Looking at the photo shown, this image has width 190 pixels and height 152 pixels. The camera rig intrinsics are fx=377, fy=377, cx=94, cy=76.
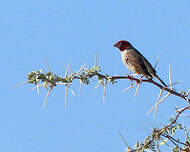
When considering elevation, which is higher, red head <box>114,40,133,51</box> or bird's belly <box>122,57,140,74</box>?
red head <box>114,40,133,51</box>

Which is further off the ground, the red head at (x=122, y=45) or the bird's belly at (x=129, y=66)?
the red head at (x=122, y=45)

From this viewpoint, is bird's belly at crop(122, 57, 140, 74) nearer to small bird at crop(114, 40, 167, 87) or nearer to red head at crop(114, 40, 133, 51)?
small bird at crop(114, 40, 167, 87)

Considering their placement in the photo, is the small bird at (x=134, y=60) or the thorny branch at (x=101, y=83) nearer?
the thorny branch at (x=101, y=83)

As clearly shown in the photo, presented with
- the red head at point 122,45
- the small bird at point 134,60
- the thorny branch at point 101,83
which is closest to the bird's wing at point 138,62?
the small bird at point 134,60

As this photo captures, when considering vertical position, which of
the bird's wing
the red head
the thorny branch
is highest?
the red head

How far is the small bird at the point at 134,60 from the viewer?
832 centimetres

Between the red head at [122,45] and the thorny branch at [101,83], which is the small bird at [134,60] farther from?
the thorny branch at [101,83]

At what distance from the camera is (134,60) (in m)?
8.81

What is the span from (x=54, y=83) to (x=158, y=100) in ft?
4.40

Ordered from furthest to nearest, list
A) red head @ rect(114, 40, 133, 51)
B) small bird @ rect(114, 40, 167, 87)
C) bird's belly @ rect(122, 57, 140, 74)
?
red head @ rect(114, 40, 133, 51) → bird's belly @ rect(122, 57, 140, 74) → small bird @ rect(114, 40, 167, 87)

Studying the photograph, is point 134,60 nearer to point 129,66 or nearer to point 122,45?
point 129,66

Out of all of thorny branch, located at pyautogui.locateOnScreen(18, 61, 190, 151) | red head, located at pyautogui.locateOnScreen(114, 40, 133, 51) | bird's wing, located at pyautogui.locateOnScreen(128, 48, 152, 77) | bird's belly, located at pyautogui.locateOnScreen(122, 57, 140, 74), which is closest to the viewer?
thorny branch, located at pyautogui.locateOnScreen(18, 61, 190, 151)

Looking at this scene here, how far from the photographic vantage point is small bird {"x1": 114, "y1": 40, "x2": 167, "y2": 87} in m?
8.32

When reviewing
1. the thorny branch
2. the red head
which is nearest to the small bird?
the red head
